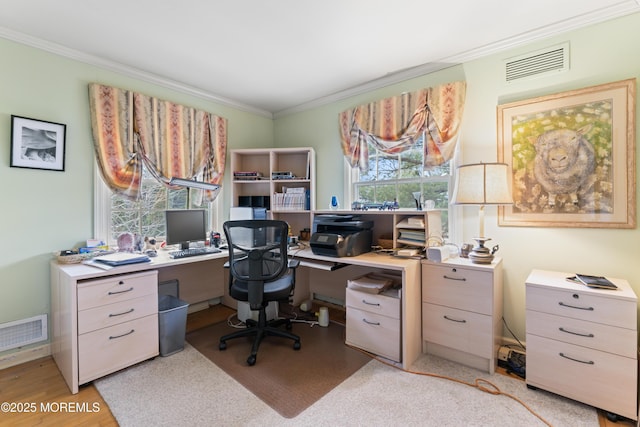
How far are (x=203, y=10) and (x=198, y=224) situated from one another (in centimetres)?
185

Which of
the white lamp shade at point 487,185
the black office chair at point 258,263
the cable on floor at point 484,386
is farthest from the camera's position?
the black office chair at point 258,263

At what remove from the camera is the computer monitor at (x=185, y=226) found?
8.92ft

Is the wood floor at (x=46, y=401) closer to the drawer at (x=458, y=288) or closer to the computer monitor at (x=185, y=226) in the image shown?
the drawer at (x=458, y=288)

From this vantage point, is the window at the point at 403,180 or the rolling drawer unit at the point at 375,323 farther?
the window at the point at 403,180

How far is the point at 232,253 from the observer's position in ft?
7.50

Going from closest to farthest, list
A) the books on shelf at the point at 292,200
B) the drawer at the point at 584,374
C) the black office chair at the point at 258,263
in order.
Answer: the drawer at the point at 584,374 < the black office chair at the point at 258,263 < the books on shelf at the point at 292,200

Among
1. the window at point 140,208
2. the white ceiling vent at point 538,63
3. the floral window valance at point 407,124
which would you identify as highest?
the white ceiling vent at point 538,63

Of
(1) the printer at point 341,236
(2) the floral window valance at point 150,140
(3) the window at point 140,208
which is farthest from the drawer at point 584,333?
(3) the window at point 140,208

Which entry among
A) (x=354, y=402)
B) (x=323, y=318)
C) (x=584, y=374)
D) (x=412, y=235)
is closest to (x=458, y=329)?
(x=584, y=374)

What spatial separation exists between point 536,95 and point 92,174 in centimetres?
370

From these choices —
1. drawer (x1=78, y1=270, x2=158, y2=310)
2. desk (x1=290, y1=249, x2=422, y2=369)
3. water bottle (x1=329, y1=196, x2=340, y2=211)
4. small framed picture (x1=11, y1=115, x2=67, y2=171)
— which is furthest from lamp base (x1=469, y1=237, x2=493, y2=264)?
small framed picture (x1=11, y1=115, x2=67, y2=171)

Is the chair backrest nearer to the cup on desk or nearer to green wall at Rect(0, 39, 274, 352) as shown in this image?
the cup on desk

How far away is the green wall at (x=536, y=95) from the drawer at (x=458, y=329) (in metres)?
0.51

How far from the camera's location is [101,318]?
192cm
